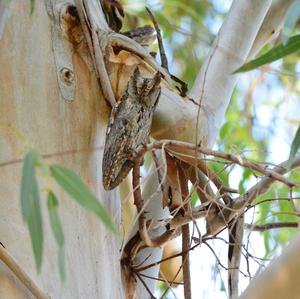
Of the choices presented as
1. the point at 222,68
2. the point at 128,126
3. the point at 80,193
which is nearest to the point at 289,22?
the point at 80,193

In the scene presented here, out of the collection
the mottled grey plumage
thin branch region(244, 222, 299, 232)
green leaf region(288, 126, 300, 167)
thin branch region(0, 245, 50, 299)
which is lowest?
thin branch region(0, 245, 50, 299)

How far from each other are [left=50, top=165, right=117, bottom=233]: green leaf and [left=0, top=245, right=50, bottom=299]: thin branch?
23cm

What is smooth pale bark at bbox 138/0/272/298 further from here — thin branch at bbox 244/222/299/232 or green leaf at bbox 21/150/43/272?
green leaf at bbox 21/150/43/272

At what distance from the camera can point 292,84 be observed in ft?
11.2

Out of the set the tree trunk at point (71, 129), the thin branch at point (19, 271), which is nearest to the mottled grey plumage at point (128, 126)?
the tree trunk at point (71, 129)

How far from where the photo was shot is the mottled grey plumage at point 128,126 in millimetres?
1469

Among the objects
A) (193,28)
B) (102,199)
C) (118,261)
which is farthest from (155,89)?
(193,28)

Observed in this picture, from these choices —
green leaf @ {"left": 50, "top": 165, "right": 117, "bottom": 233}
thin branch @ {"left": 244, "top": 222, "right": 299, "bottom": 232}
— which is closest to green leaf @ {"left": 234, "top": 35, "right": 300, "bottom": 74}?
green leaf @ {"left": 50, "top": 165, "right": 117, "bottom": 233}

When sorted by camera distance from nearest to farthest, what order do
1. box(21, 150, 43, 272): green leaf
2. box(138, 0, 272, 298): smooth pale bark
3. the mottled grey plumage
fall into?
1. box(21, 150, 43, 272): green leaf
2. the mottled grey plumage
3. box(138, 0, 272, 298): smooth pale bark

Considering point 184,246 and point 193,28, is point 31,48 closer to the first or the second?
point 184,246

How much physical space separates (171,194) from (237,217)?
0.15m

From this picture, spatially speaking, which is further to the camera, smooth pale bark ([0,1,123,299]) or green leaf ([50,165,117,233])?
smooth pale bark ([0,1,123,299])

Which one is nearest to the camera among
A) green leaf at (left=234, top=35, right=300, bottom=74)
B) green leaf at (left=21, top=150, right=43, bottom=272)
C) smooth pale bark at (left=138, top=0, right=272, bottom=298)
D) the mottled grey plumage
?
green leaf at (left=21, top=150, right=43, bottom=272)

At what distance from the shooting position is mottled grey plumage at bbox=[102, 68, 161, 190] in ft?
4.82
